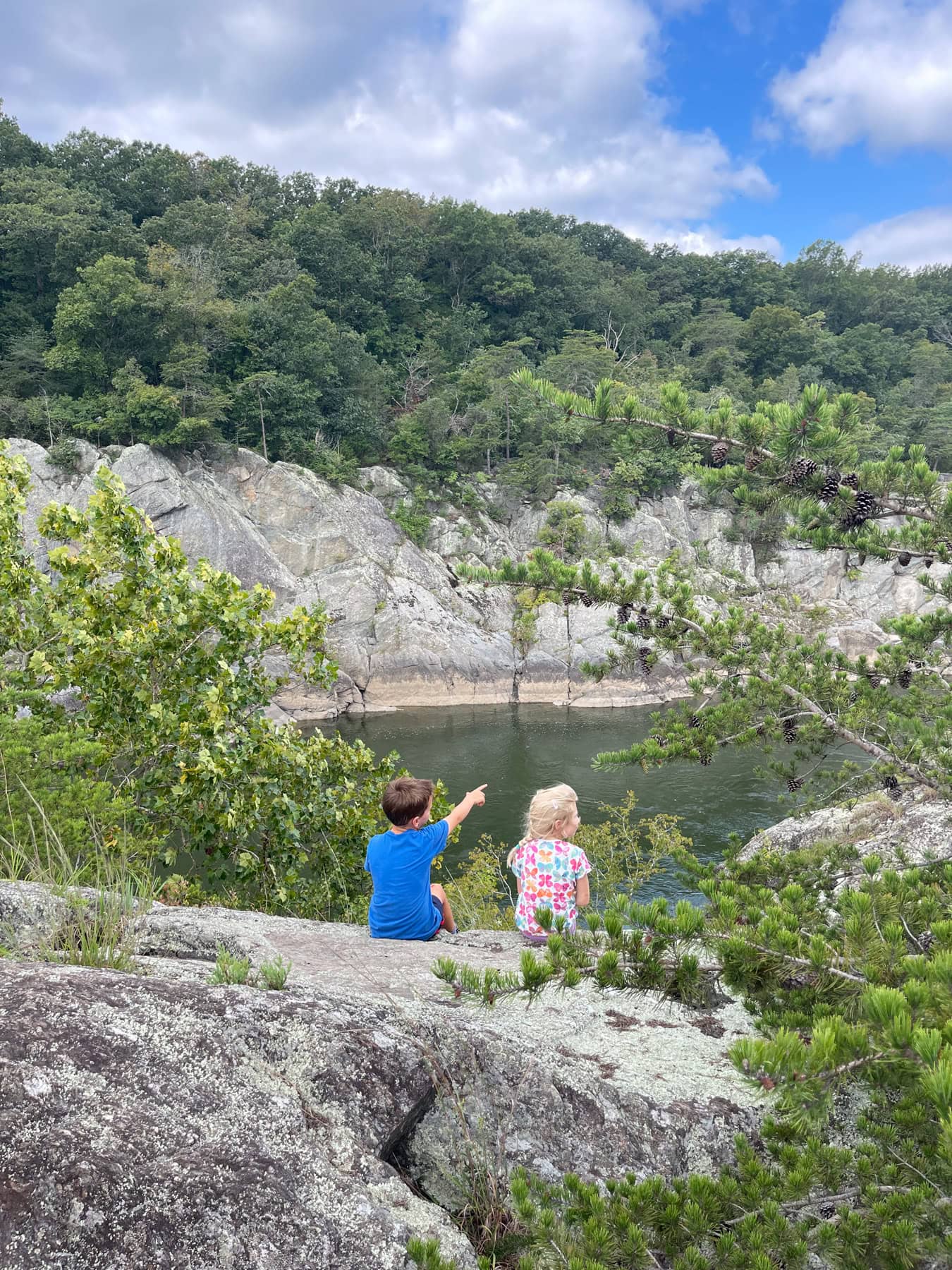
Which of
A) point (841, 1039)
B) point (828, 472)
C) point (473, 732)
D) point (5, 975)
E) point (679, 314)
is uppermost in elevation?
point (679, 314)

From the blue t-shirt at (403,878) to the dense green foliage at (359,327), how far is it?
26996mm

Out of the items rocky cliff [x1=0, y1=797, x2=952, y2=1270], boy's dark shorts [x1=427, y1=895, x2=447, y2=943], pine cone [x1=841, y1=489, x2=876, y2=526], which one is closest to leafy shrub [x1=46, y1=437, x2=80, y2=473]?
boy's dark shorts [x1=427, y1=895, x2=447, y2=943]

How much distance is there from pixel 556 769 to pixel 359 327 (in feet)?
132

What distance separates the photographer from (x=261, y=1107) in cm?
221

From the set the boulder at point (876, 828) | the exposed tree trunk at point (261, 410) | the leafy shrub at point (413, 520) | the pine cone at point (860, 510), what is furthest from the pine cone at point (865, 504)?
the exposed tree trunk at point (261, 410)

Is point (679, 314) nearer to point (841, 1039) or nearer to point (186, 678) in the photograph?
point (186, 678)

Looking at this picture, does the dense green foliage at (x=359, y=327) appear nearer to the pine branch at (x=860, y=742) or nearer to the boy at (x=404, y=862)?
the pine branch at (x=860, y=742)

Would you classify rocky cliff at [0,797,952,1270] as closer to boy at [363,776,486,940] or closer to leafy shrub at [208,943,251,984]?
leafy shrub at [208,943,251,984]

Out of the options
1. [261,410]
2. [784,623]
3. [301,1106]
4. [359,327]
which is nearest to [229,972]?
[301,1106]

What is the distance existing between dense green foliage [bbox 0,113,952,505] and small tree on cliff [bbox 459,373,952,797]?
2388 cm

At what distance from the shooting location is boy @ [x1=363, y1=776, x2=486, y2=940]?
4488 millimetres

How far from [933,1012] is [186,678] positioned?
7.36 metres

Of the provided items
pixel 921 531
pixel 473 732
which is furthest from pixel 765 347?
pixel 921 531

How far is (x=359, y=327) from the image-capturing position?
53.3 m
